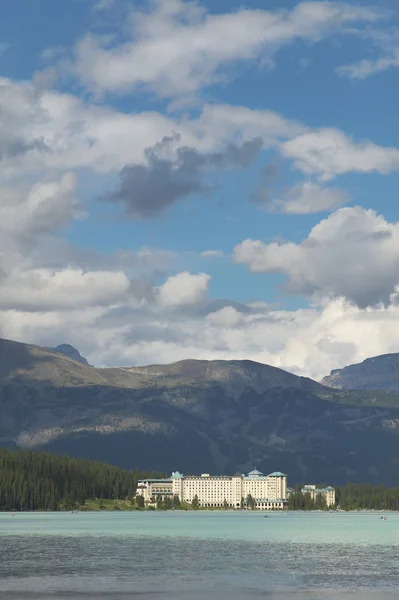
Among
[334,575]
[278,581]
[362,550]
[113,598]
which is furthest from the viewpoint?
[362,550]

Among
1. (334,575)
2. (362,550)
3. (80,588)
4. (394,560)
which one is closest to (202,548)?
(362,550)

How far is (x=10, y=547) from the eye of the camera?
560ft

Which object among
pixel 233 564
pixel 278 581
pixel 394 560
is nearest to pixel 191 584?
pixel 278 581

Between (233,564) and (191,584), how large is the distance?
27.9 metres

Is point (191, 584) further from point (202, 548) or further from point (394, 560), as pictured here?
point (202, 548)

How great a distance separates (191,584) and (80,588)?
13.4 meters

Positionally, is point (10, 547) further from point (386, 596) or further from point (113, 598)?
point (386, 596)

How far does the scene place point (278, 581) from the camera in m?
113

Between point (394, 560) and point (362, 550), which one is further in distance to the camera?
point (362, 550)

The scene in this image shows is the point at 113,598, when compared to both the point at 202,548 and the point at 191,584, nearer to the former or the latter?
the point at 191,584

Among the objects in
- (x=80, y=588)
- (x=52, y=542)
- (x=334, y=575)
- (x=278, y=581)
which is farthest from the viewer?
(x=52, y=542)

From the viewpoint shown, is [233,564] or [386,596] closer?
[386,596]

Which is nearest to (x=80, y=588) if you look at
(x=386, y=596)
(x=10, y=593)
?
(x=10, y=593)

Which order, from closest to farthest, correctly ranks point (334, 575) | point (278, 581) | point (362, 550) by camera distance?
point (278, 581) → point (334, 575) → point (362, 550)
